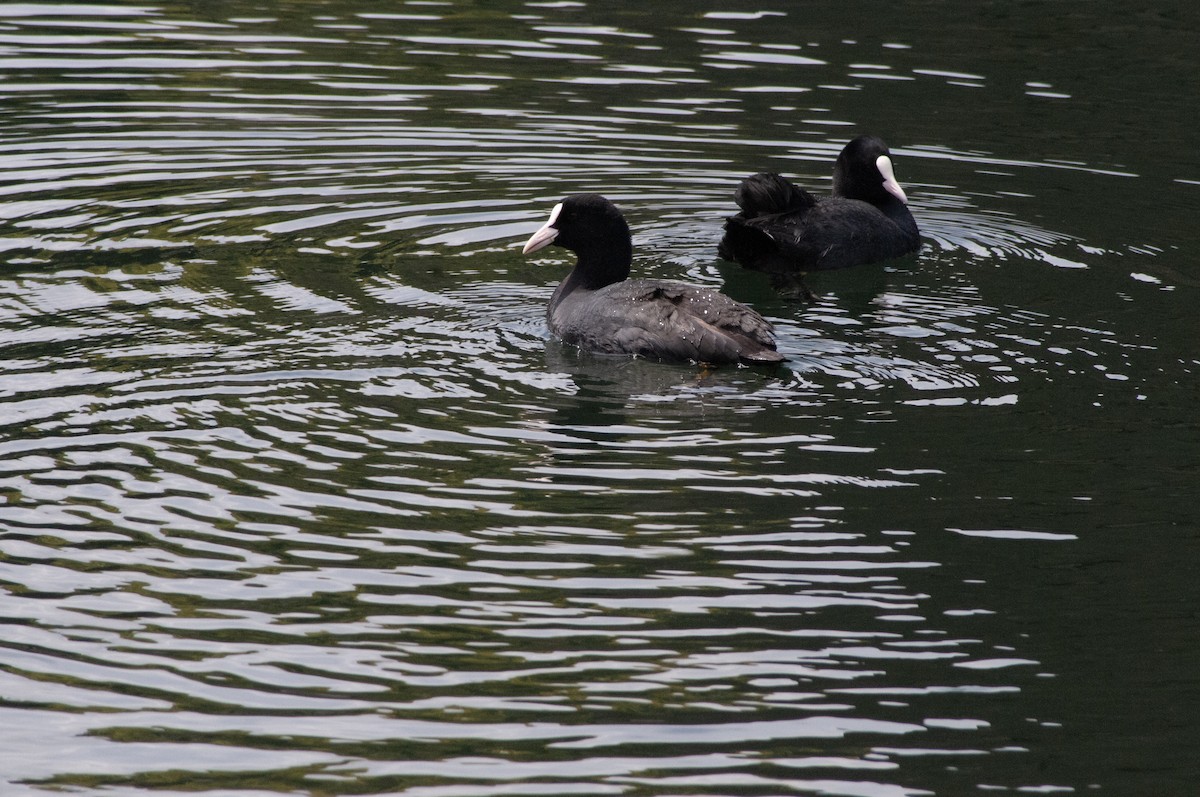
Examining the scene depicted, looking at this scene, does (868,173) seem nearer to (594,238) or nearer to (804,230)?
(804,230)

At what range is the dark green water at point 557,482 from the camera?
18.2ft

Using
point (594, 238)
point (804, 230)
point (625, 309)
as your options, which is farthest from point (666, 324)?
point (804, 230)

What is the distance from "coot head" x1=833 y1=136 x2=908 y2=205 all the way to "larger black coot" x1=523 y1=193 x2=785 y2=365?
126 inches

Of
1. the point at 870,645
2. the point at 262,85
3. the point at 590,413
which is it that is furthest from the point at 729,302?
the point at 262,85

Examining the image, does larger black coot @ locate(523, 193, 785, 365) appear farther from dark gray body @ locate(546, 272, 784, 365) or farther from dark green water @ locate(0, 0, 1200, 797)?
dark green water @ locate(0, 0, 1200, 797)

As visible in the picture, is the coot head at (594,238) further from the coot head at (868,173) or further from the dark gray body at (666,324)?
the coot head at (868,173)

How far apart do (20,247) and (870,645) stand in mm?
7893

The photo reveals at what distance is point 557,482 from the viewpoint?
7.55 metres

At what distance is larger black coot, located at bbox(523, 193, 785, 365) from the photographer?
30.4 feet

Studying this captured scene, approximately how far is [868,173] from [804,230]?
1461mm

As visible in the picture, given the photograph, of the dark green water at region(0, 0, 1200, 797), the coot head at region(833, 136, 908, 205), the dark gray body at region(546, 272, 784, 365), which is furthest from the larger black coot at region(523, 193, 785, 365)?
the coot head at region(833, 136, 908, 205)

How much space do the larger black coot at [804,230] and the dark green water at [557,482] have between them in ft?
0.73

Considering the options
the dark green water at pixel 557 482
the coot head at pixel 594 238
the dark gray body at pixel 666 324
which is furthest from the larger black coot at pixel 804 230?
the dark gray body at pixel 666 324

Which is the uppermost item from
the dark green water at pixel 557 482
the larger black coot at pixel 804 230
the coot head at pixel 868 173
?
the coot head at pixel 868 173
